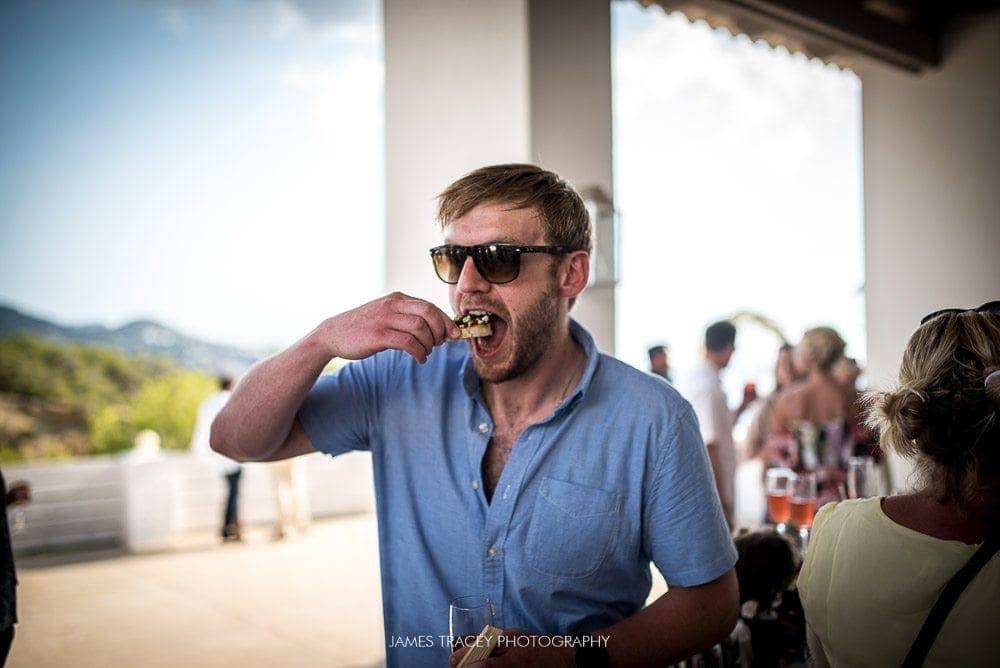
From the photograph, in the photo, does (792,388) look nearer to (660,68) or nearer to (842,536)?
(842,536)

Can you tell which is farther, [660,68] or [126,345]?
[126,345]

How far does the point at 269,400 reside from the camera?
1.85 m

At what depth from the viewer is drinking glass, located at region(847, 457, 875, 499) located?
234 centimetres

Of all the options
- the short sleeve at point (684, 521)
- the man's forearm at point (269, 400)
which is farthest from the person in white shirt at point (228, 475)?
the short sleeve at point (684, 521)

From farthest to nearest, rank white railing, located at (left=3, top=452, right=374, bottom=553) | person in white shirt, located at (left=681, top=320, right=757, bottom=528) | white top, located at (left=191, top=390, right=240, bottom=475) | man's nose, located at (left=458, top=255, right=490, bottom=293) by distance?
white railing, located at (left=3, top=452, right=374, bottom=553) → white top, located at (left=191, top=390, right=240, bottom=475) → person in white shirt, located at (left=681, top=320, right=757, bottom=528) → man's nose, located at (left=458, top=255, right=490, bottom=293)

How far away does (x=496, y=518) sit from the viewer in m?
1.80

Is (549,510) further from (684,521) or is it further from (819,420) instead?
(819,420)

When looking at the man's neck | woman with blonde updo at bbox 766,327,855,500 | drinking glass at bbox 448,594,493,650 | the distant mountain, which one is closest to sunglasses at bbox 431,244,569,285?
the man's neck

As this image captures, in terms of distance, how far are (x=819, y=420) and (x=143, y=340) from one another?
980 inches

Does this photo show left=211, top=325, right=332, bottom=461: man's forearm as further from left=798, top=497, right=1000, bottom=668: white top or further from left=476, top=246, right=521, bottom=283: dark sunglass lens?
left=798, top=497, right=1000, bottom=668: white top

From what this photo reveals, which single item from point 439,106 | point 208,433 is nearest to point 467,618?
point 439,106

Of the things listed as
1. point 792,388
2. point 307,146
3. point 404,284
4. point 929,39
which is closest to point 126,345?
point 307,146

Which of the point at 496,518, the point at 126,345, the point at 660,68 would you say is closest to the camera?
the point at 496,518

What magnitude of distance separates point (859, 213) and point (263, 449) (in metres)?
1.90
